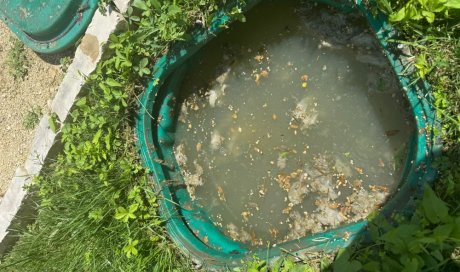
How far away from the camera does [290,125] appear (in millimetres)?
3000

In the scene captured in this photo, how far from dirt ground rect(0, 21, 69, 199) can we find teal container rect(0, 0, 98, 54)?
6.9 inches

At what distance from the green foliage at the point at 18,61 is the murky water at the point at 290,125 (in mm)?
1399

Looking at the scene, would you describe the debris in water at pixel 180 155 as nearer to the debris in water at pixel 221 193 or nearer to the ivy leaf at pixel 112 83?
the debris in water at pixel 221 193

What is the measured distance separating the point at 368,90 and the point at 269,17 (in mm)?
750

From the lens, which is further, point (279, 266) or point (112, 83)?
point (112, 83)

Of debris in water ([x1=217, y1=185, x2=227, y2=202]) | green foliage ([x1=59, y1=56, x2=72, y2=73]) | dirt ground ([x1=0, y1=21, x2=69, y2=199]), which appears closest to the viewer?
debris in water ([x1=217, y1=185, x2=227, y2=202])

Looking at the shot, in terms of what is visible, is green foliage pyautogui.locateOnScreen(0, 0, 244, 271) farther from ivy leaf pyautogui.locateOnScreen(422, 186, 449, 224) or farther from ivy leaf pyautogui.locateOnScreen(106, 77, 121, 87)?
ivy leaf pyautogui.locateOnScreen(422, 186, 449, 224)

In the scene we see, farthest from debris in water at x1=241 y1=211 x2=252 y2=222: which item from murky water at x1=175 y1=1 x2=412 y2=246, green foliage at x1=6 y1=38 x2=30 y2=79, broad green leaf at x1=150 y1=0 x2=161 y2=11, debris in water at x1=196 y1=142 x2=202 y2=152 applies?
green foliage at x1=6 y1=38 x2=30 y2=79

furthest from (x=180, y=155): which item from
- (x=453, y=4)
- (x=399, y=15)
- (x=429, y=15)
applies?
(x=453, y=4)

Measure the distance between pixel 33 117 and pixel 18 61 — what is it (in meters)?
0.46

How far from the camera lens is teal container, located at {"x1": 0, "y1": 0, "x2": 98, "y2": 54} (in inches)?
123

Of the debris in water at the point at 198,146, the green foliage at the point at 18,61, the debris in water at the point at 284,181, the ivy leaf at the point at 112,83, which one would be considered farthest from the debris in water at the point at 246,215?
the green foliage at the point at 18,61

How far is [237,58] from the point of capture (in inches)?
123

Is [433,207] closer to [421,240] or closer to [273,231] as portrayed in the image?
[421,240]
